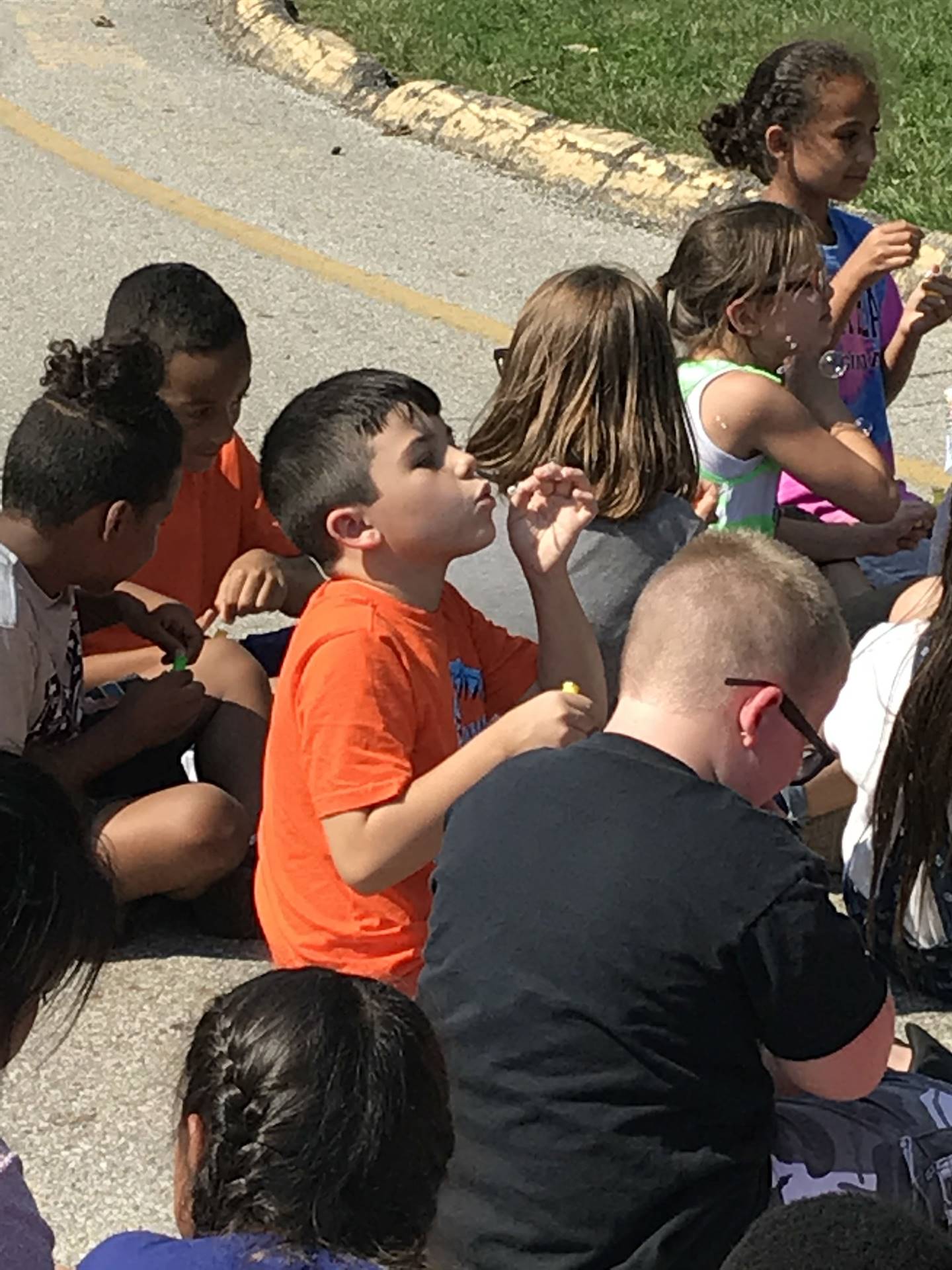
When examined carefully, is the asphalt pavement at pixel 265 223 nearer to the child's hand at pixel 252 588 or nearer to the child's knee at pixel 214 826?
the child's hand at pixel 252 588

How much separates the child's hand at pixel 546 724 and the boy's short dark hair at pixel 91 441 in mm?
Answer: 934

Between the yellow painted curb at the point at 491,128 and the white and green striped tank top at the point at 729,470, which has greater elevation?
the white and green striped tank top at the point at 729,470

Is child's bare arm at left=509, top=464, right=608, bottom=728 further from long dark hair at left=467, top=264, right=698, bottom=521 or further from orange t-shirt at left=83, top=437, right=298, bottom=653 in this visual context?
orange t-shirt at left=83, top=437, right=298, bottom=653

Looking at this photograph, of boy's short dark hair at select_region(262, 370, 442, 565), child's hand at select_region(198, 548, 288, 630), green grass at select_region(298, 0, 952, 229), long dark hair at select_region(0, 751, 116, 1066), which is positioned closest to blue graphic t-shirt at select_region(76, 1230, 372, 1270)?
long dark hair at select_region(0, 751, 116, 1066)

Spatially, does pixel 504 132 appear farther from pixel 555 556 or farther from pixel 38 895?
pixel 38 895

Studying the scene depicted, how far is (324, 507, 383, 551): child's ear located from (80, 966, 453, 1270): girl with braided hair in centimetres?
122

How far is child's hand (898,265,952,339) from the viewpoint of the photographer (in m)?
5.09

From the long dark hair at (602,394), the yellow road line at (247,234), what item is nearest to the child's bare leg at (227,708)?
the long dark hair at (602,394)

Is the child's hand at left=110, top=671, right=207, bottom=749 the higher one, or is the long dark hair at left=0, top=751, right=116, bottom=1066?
the long dark hair at left=0, top=751, right=116, bottom=1066

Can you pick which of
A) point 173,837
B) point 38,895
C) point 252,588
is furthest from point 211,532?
point 38,895

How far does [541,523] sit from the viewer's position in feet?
11.2

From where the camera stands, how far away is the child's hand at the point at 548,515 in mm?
3381

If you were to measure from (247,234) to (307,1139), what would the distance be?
21.7 feet

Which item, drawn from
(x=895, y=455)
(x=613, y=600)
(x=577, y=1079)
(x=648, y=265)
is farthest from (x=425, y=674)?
(x=648, y=265)
